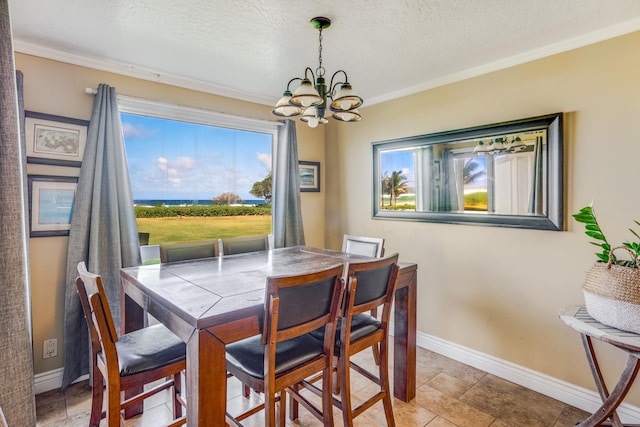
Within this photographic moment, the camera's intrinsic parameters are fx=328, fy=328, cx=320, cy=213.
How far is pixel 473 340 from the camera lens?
2.70 m

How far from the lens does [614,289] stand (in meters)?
1.60

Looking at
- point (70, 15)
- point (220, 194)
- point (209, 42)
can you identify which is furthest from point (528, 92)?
point (70, 15)

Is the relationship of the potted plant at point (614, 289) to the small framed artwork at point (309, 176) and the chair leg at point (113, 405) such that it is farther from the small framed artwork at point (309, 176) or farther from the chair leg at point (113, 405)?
the small framed artwork at point (309, 176)

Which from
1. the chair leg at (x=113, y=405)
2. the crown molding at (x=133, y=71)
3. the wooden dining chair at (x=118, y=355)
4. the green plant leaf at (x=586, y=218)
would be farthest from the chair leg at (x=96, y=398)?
the green plant leaf at (x=586, y=218)

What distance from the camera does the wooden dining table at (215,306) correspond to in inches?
50.9

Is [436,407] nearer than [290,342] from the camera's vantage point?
No

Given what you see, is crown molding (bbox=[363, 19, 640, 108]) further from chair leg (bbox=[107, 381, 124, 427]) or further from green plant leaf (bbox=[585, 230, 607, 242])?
chair leg (bbox=[107, 381, 124, 427])

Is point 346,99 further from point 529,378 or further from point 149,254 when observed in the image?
point 529,378

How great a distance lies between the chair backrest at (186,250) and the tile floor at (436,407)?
0.96m

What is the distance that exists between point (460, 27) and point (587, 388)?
8.03 ft

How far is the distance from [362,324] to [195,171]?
213cm

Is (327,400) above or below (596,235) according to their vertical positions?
below

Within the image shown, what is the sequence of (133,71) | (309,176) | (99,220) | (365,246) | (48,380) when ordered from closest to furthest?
1. (48,380)
2. (99,220)
3. (133,71)
4. (365,246)
5. (309,176)

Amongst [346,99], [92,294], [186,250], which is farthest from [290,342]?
[346,99]
